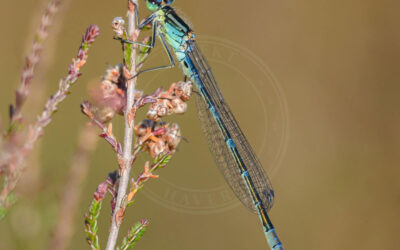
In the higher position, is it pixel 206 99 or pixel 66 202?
pixel 206 99

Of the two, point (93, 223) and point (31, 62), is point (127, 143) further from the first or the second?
point (31, 62)

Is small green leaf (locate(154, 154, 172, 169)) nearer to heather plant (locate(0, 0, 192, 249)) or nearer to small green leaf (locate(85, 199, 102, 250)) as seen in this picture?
heather plant (locate(0, 0, 192, 249))

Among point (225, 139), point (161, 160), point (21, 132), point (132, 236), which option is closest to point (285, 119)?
point (225, 139)

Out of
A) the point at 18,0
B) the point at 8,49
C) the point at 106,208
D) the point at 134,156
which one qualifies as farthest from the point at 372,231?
the point at 18,0

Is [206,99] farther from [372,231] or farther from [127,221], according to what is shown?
[372,231]

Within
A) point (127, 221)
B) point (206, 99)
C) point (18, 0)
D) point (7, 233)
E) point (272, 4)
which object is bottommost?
point (7, 233)
